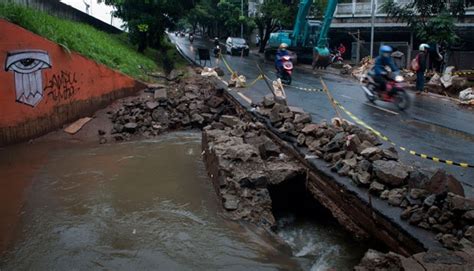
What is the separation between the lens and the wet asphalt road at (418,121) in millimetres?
8117

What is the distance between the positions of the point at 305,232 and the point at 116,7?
20781 mm

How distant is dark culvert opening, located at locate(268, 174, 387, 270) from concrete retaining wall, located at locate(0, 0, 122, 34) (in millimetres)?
11591

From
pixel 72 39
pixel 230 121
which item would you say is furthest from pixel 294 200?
pixel 72 39

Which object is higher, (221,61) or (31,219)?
(221,61)

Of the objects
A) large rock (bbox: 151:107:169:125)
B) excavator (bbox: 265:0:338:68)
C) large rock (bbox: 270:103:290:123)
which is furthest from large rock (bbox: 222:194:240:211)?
excavator (bbox: 265:0:338:68)

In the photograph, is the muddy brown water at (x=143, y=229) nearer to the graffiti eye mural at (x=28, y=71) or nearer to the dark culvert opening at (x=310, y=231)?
the dark culvert opening at (x=310, y=231)

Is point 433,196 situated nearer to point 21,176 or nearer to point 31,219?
point 31,219

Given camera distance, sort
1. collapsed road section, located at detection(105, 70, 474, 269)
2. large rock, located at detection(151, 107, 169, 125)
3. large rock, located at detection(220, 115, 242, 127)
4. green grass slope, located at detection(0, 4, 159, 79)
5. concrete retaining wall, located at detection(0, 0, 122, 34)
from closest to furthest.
Answer: collapsed road section, located at detection(105, 70, 474, 269)
large rock, located at detection(220, 115, 242, 127)
green grass slope, located at detection(0, 4, 159, 79)
large rock, located at detection(151, 107, 169, 125)
concrete retaining wall, located at detection(0, 0, 122, 34)

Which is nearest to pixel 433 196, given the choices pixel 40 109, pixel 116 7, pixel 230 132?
pixel 230 132

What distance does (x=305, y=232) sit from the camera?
776 centimetres

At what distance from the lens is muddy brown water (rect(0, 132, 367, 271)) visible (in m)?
6.11

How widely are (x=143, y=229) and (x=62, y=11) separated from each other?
16097 mm

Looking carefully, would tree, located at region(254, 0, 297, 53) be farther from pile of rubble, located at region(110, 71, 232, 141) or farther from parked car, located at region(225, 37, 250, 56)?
pile of rubble, located at region(110, 71, 232, 141)

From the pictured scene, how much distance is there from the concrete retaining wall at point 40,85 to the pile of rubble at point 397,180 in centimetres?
827
